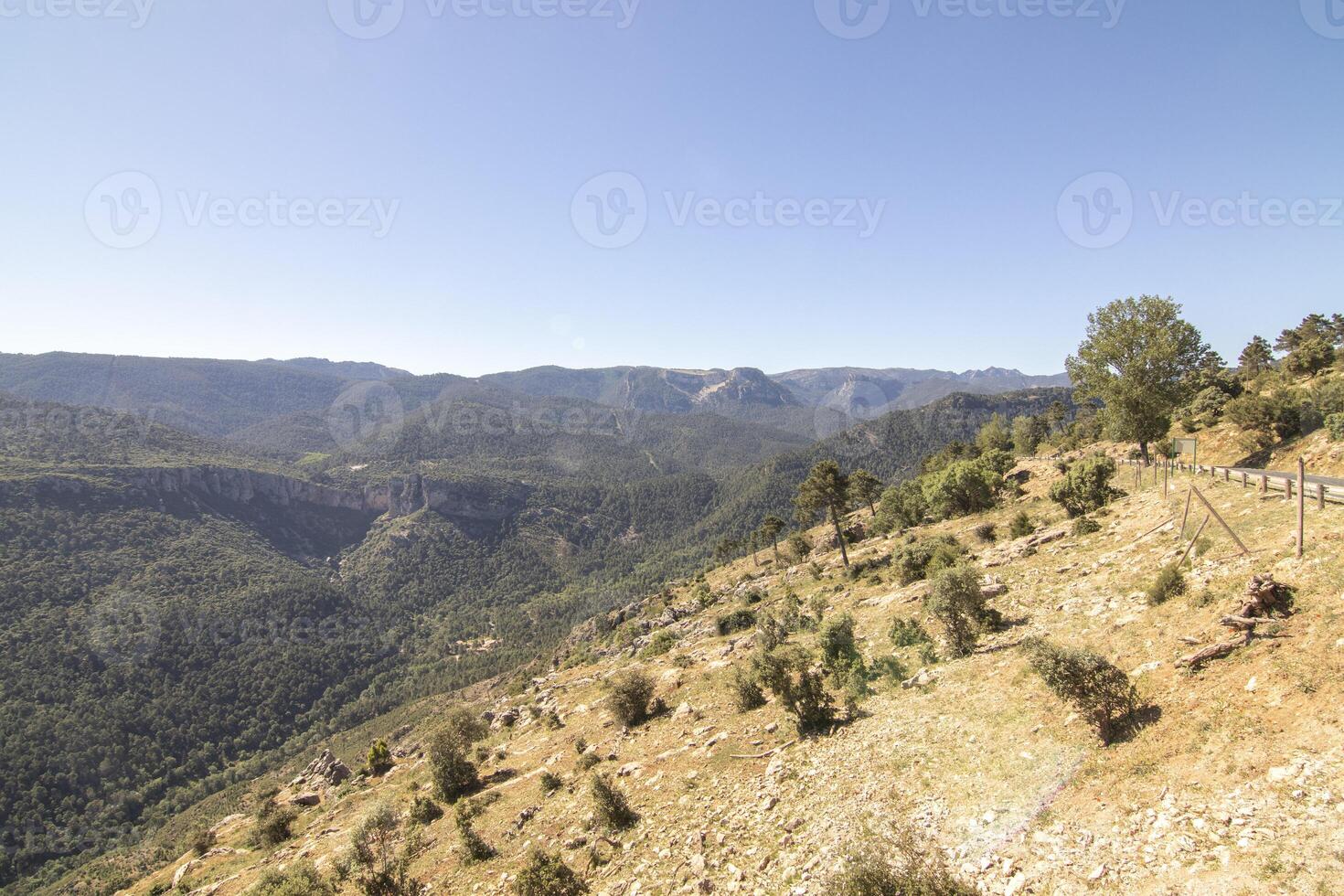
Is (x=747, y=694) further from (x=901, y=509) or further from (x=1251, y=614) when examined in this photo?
(x=901, y=509)

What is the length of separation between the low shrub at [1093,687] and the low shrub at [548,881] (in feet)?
39.2

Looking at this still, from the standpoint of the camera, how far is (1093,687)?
1116 cm

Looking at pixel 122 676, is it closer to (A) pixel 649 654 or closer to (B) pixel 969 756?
(A) pixel 649 654

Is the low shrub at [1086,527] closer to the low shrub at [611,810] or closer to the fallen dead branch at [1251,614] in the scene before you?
the fallen dead branch at [1251,614]

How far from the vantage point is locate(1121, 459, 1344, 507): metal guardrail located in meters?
16.5

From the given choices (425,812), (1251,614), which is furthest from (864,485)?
(425,812)

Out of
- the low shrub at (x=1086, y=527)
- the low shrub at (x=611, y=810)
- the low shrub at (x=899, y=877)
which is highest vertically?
the low shrub at (x=1086, y=527)

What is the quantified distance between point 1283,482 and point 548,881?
28.4m

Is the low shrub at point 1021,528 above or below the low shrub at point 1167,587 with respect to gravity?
below

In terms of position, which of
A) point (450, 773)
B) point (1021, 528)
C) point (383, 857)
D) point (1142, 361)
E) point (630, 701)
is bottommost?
point (450, 773)

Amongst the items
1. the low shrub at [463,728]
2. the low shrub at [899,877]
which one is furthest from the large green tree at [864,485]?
the low shrub at [899,877]

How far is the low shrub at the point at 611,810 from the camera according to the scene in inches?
587

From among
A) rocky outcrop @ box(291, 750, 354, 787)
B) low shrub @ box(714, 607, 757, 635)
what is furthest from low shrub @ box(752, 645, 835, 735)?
rocky outcrop @ box(291, 750, 354, 787)

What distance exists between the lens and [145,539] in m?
148
